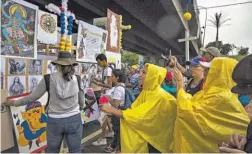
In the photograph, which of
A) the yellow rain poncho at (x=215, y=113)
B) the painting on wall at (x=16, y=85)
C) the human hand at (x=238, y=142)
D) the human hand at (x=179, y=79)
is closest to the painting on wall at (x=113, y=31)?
the painting on wall at (x=16, y=85)

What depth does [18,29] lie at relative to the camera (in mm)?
3318

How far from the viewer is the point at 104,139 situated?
15.5ft

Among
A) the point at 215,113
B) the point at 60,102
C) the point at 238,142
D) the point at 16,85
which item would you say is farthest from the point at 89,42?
the point at 238,142

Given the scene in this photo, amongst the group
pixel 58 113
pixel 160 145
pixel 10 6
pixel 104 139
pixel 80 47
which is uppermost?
pixel 10 6

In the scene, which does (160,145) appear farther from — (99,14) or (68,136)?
(99,14)

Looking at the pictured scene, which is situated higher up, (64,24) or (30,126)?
(64,24)

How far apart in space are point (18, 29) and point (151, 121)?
2.23m

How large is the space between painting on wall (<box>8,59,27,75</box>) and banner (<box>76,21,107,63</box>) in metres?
1.44

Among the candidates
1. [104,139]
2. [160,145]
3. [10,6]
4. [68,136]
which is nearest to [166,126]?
[160,145]

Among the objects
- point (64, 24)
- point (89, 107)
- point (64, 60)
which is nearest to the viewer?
point (64, 60)

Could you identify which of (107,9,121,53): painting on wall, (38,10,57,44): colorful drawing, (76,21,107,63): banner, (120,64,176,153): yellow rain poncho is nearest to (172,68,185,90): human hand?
(120,64,176,153): yellow rain poncho

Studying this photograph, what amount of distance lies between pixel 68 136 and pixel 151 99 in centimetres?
107

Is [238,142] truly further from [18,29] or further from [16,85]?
[18,29]

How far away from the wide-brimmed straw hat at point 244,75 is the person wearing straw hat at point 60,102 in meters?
1.78
